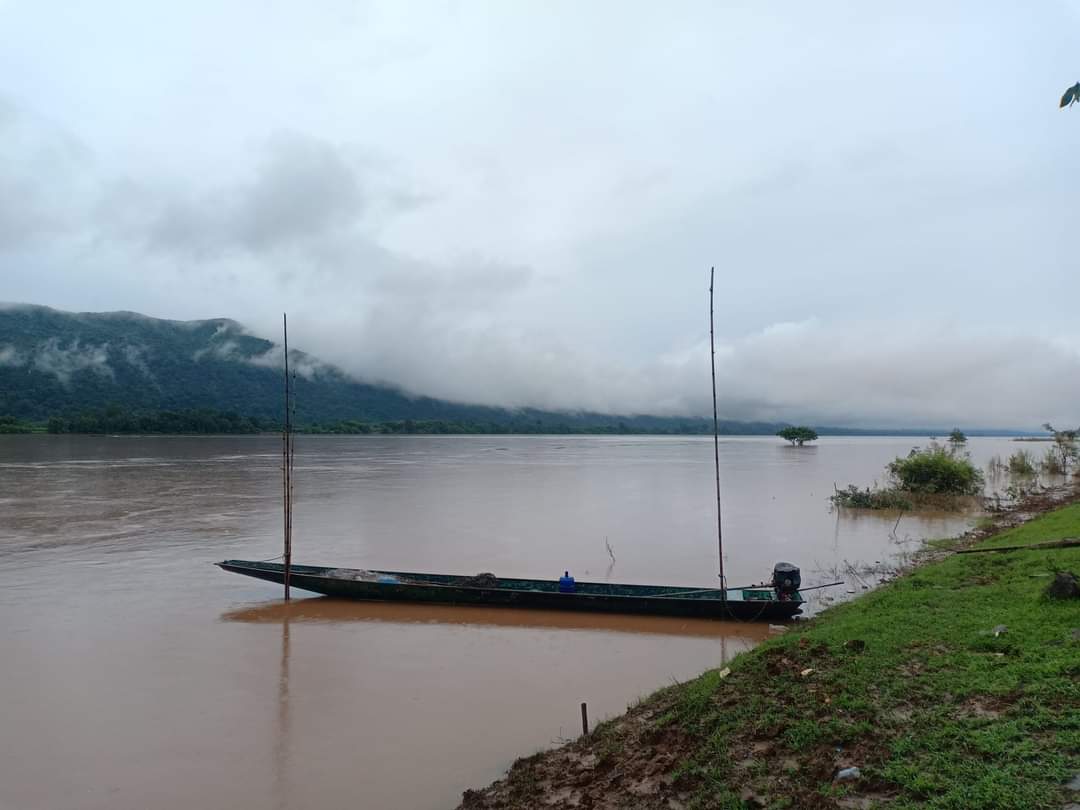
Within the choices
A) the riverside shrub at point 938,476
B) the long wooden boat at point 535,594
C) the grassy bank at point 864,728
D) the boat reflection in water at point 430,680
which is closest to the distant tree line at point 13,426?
the long wooden boat at point 535,594

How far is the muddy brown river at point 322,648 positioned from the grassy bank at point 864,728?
5.76 feet

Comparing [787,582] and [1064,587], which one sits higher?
[1064,587]

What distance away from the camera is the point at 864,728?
193 inches

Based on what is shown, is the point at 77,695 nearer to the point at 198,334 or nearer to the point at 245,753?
the point at 245,753

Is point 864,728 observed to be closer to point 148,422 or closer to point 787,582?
point 787,582

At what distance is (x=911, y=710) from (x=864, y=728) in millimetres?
571

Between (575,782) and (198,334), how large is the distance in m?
176

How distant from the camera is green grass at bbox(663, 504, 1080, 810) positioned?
414 centimetres

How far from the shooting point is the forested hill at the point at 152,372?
112000 millimetres

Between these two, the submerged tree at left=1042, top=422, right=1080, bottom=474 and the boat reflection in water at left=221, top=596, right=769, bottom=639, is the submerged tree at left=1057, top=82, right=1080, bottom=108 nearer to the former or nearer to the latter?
the boat reflection in water at left=221, top=596, right=769, bottom=639

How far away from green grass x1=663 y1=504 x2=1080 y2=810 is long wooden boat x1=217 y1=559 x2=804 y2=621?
3.53 meters

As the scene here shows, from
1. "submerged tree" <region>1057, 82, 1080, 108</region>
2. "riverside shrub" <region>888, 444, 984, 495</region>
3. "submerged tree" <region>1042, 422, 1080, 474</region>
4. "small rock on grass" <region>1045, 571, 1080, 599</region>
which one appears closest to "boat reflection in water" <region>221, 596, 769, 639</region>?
"small rock on grass" <region>1045, 571, 1080, 599</region>

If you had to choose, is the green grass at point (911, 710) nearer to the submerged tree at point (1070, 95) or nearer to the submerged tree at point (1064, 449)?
the submerged tree at point (1070, 95)

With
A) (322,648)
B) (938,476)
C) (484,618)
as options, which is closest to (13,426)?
(322,648)
